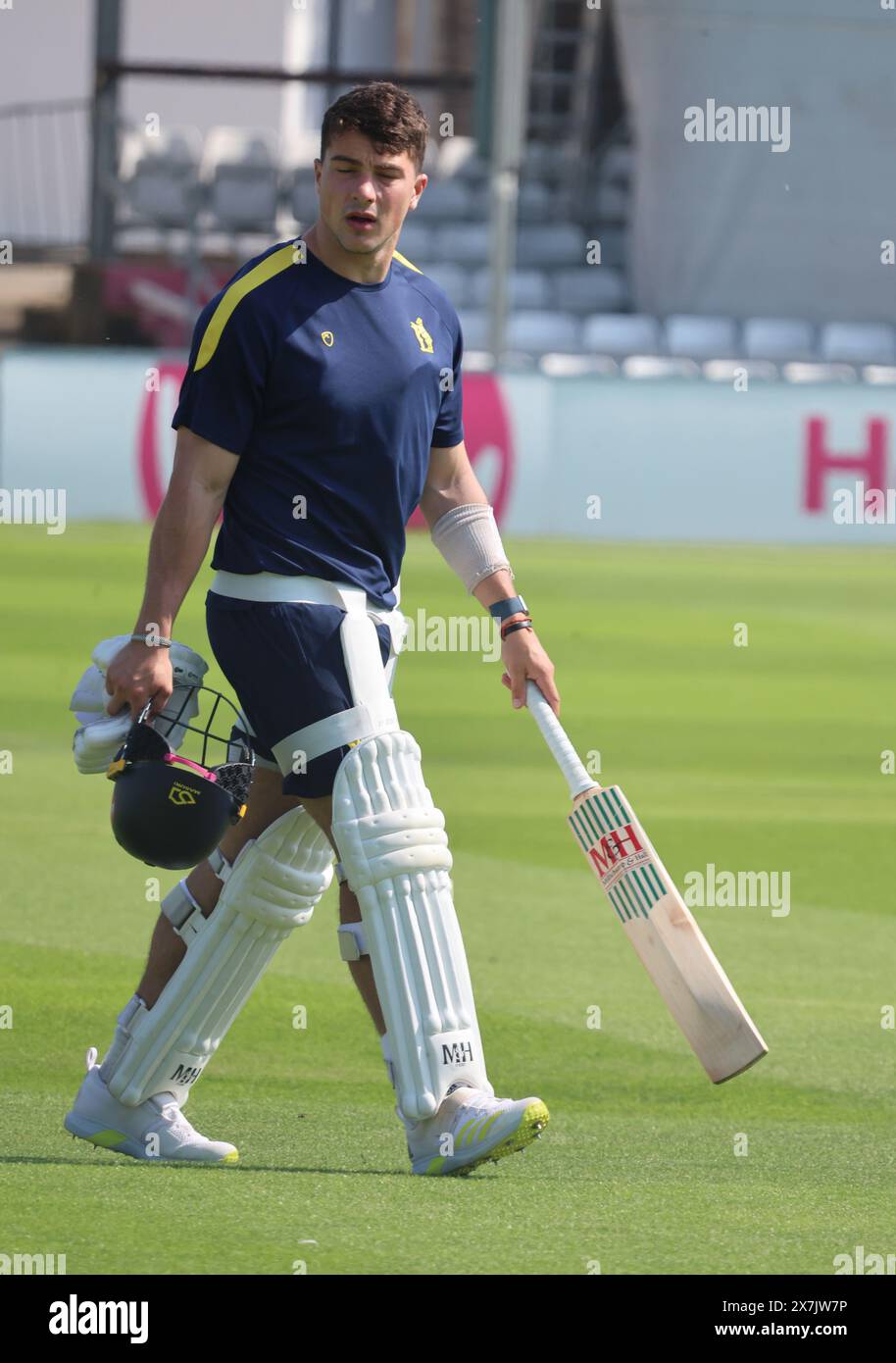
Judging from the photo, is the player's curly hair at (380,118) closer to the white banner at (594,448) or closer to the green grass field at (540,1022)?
the green grass field at (540,1022)

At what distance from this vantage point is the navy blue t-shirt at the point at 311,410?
4.52m

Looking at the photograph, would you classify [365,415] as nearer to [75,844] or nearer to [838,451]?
[75,844]

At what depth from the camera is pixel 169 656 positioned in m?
4.76

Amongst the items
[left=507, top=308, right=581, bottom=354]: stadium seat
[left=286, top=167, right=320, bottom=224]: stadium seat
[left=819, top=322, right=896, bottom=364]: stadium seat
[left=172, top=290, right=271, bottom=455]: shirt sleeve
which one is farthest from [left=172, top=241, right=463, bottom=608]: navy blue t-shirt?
[left=286, top=167, right=320, bottom=224]: stadium seat

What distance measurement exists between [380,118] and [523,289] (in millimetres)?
26441

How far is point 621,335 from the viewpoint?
2827 centimetres

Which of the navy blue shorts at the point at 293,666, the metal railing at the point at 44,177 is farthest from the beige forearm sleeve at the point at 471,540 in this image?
the metal railing at the point at 44,177

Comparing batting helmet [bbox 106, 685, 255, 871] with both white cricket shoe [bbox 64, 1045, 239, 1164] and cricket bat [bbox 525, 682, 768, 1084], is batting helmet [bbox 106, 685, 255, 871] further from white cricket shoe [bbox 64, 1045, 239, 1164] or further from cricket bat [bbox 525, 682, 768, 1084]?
cricket bat [bbox 525, 682, 768, 1084]

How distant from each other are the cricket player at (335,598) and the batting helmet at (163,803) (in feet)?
0.36

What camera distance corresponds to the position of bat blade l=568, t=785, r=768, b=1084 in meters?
4.68

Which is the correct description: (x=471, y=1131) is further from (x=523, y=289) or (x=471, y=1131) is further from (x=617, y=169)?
(x=617, y=169)

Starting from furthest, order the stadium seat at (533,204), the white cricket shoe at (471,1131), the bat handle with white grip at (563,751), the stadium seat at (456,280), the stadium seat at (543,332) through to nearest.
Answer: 1. the stadium seat at (533,204)
2. the stadium seat at (456,280)
3. the stadium seat at (543,332)
4. the bat handle with white grip at (563,751)
5. the white cricket shoe at (471,1131)
